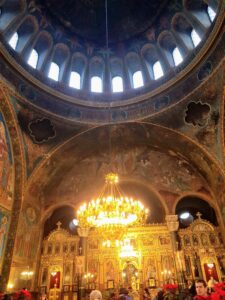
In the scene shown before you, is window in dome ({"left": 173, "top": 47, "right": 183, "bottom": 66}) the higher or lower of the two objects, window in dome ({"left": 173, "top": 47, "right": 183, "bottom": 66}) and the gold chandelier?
the higher

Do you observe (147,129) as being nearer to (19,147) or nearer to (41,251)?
(19,147)

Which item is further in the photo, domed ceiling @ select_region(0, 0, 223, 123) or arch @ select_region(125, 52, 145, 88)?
arch @ select_region(125, 52, 145, 88)

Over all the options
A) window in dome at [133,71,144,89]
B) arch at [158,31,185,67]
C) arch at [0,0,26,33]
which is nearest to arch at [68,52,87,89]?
window in dome at [133,71,144,89]

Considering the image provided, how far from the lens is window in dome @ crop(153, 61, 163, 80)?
14.1 meters

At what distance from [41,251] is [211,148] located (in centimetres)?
1154

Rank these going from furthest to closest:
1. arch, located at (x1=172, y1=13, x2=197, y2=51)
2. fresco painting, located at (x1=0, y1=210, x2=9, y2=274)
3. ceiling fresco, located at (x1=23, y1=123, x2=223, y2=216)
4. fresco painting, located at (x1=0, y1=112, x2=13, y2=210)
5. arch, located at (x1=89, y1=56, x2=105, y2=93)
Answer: arch, located at (x1=89, y1=56, x2=105, y2=93)
ceiling fresco, located at (x1=23, y1=123, x2=223, y2=216)
arch, located at (x1=172, y1=13, x2=197, y2=51)
fresco painting, located at (x1=0, y1=112, x2=13, y2=210)
fresco painting, located at (x1=0, y1=210, x2=9, y2=274)

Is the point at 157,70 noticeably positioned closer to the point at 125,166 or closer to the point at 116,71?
the point at 116,71

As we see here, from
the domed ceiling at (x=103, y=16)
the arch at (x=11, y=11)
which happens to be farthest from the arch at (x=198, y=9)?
the arch at (x=11, y=11)

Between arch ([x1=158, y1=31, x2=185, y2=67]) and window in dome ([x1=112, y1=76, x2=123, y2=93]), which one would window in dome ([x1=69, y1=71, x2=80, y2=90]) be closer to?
window in dome ([x1=112, y1=76, x2=123, y2=93])

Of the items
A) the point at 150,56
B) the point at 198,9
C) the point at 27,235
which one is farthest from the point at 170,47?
the point at 27,235

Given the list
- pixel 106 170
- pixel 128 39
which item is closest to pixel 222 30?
pixel 128 39

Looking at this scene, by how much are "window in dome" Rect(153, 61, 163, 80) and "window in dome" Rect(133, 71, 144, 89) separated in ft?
2.98

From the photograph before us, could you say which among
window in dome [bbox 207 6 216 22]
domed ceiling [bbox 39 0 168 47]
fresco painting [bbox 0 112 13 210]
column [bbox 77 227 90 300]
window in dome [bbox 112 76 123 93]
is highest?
domed ceiling [bbox 39 0 168 47]

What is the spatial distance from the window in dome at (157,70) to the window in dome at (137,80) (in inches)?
35.8
